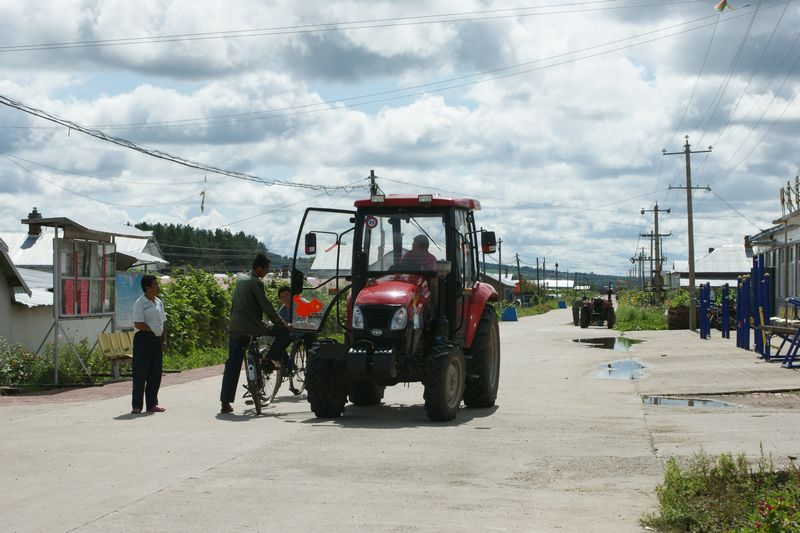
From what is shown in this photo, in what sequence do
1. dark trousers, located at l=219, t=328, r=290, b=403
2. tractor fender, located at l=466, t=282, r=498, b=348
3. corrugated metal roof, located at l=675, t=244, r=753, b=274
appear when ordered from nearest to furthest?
dark trousers, located at l=219, t=328, r=290, b=403 → tractor fender, located at l=466, t=282, r=498, b=348 → corrugated metal roof, located at l=675, t=244, r=753, b=274

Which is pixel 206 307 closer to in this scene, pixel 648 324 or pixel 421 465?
pixel 421 465

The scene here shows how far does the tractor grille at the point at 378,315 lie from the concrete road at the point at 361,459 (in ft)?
3.83

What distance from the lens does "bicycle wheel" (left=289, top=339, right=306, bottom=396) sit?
15008 millimetres

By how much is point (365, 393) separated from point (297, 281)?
2003 millimetres

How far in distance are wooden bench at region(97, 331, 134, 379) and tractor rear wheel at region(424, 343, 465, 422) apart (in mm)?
7438

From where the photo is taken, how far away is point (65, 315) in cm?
1738

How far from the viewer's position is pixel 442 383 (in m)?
12.0

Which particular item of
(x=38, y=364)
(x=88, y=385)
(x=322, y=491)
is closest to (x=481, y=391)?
(x=322, y=491)

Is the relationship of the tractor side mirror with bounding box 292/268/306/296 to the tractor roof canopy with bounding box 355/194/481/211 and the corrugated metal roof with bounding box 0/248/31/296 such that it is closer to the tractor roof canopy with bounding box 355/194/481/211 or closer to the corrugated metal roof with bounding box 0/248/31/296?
the tractor roof canopy with bounding box 355/194/481/211

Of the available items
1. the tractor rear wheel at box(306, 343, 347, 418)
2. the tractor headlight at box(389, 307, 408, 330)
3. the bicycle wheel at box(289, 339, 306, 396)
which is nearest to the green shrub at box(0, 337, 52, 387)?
the bicycle wheel at box(289, 339, 306, 396)

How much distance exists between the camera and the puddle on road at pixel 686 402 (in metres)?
14.5

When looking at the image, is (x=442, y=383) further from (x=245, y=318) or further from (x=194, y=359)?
(x=194, y=359)

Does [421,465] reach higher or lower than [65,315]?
lower

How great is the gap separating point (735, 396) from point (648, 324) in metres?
33.7
